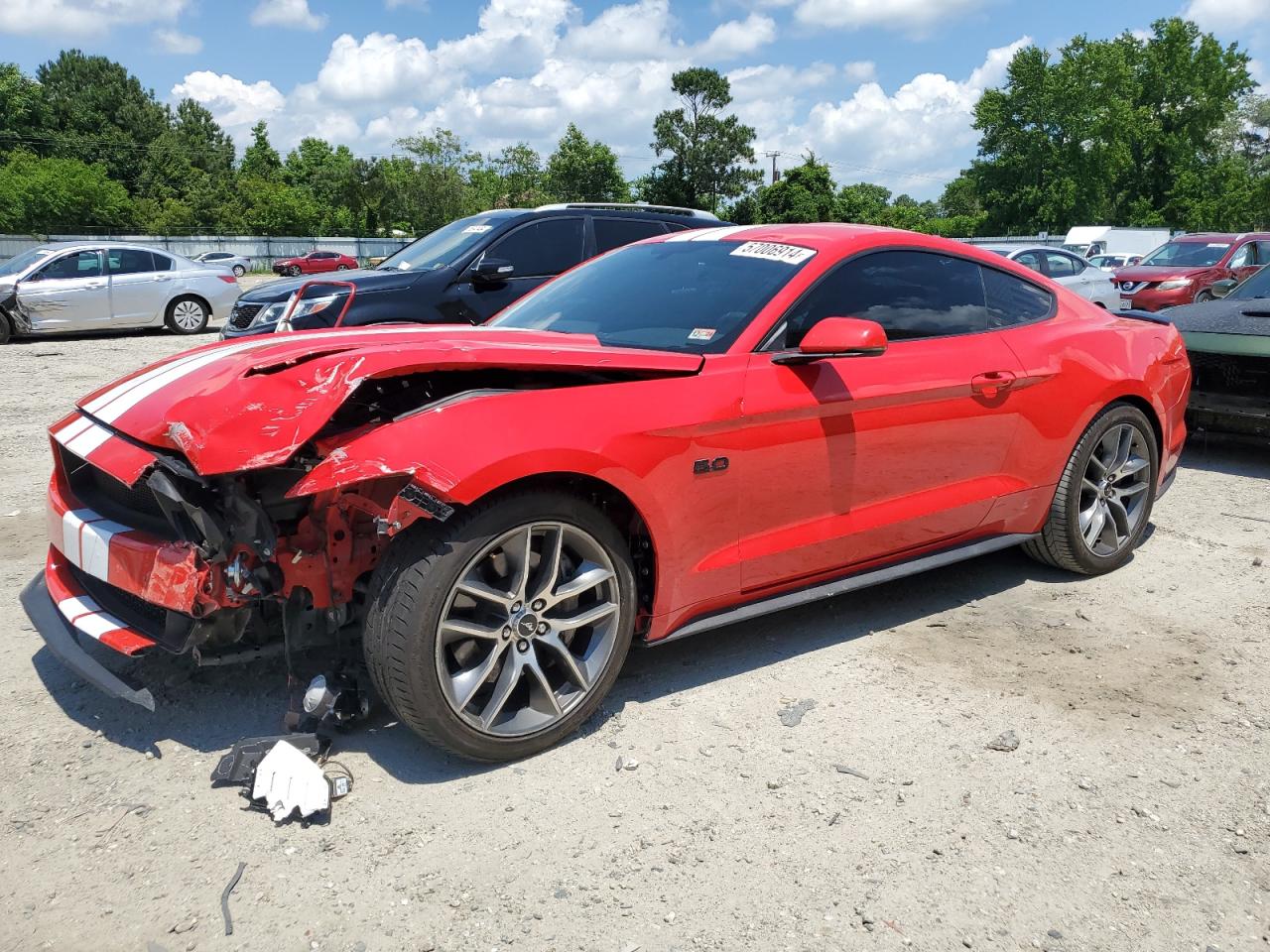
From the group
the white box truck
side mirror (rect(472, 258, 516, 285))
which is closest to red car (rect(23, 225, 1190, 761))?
side mirror (rect(472, 258, 516, 285))

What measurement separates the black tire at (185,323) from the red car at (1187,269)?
52.4 feet

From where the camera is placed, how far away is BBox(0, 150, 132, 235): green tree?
54.0 m

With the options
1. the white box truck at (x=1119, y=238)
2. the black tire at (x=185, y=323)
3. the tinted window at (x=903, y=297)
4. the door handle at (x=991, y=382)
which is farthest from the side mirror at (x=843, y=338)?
the white box truck at (x=1119, y=238)

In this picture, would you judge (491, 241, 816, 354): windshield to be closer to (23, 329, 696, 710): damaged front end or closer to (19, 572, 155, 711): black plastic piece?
(23, 329, 696, 710): damaged front end

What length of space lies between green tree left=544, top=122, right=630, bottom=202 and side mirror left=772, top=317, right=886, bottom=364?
6996 centimetres

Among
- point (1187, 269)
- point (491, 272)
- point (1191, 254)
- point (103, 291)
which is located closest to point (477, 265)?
point (491, 272)

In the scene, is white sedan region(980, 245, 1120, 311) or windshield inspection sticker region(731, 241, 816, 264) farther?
white sedan region(980, 245, 1120, 311)

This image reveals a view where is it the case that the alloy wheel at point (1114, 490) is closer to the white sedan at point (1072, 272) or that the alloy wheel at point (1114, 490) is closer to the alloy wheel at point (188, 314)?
the white sedan at point (1072, 272)

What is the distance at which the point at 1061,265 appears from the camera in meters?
14.8

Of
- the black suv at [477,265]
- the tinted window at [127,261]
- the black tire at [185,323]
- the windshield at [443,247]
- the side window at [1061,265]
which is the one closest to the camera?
the black suv at [477,265]

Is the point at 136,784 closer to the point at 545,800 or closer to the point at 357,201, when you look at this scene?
the point at 545,800

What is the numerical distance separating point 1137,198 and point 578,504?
7881 cm

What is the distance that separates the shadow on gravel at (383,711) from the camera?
128 inches

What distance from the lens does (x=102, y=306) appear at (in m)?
15.3
